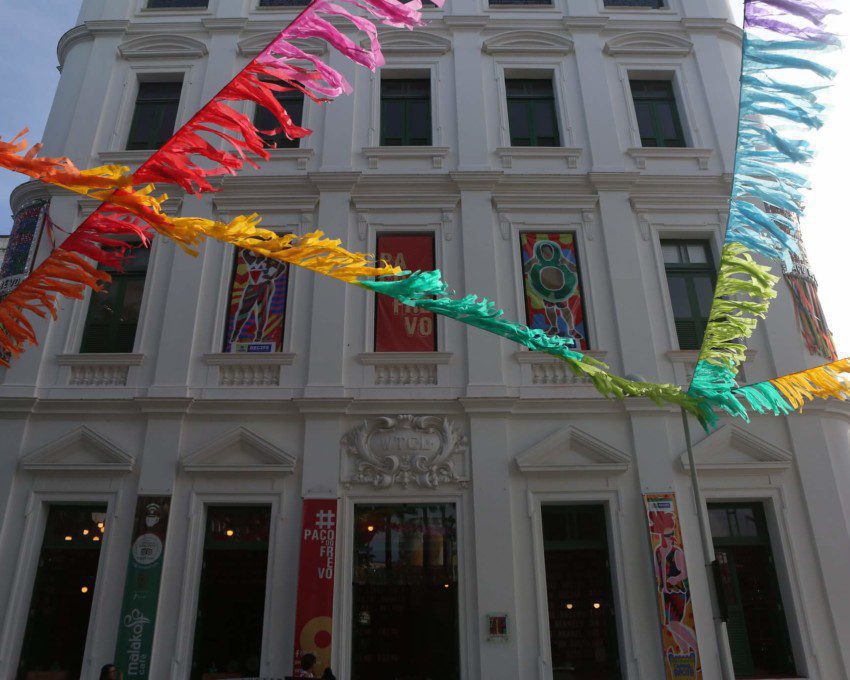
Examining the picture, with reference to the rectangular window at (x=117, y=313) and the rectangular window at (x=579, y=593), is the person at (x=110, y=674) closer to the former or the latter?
the rectangular window at (x=117, y=313)

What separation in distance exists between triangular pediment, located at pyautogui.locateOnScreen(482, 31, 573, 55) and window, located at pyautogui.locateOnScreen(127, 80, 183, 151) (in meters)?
6.49

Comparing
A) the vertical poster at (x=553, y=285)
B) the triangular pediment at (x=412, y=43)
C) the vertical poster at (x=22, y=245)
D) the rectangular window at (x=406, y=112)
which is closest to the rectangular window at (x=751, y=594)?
the vertical poster at (x=553, y=285)

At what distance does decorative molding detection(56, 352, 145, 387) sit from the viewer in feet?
34.7

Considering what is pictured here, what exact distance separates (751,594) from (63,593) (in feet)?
33.1

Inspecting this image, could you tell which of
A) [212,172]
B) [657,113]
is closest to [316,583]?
[212,172]

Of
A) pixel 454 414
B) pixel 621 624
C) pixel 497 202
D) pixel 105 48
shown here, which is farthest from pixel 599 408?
pixel 105 48

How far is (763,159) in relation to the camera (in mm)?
6406

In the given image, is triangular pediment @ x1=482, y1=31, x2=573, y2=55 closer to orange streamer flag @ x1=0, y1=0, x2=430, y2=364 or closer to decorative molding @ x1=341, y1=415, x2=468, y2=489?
decorative molding @ x1=341, y1=415, x2=468, y2=489

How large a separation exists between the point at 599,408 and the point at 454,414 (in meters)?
2.31

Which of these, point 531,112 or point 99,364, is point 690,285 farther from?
point 99,364

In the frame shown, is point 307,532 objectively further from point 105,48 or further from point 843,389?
point 105,48

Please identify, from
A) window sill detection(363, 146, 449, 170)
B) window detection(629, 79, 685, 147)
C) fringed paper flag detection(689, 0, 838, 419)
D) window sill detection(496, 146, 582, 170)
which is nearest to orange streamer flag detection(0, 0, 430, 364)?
fringed paper flag detection(689, 0, 838, 419)

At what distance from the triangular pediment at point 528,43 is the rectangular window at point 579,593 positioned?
924 cm

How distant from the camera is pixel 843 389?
7.21 metres
